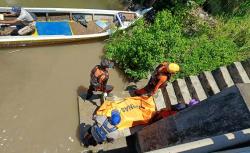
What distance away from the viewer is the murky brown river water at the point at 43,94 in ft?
29.0

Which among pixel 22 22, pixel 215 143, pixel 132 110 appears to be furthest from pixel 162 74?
pixel 22 22

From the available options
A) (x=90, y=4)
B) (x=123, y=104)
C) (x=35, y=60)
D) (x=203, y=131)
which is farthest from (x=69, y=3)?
(x=203, y=131)

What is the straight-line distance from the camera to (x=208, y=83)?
982cm

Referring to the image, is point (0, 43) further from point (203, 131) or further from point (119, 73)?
point (203, 131)

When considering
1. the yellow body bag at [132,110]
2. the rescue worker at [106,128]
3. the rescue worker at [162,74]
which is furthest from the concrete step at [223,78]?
the rescue worker at [106,128]

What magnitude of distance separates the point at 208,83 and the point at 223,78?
428mm

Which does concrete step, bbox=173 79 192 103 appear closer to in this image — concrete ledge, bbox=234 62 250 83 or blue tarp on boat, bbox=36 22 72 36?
concrete ledge, bbox=234 62 250 83

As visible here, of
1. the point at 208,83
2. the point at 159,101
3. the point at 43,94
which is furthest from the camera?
the point at 43,94

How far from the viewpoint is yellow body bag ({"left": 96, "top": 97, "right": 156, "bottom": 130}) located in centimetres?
845

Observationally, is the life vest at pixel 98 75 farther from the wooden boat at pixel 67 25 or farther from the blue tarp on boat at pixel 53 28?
the blue tarp on boat at pixel 53 28

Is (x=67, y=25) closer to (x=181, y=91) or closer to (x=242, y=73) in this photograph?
(x=181, y=91)

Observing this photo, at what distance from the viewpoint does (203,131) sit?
638 cm

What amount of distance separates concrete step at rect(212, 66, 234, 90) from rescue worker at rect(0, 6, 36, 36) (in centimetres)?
587

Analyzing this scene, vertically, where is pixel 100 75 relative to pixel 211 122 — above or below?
above
